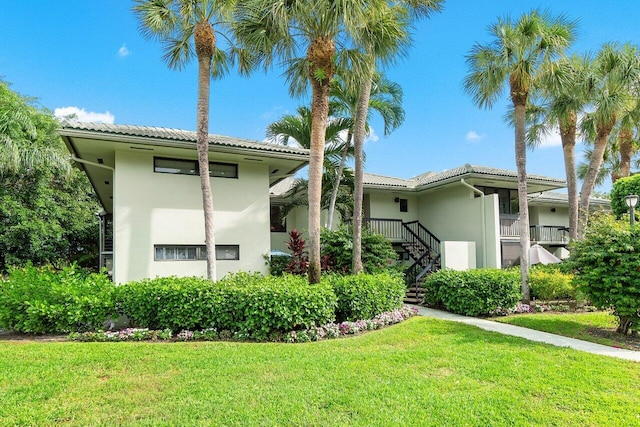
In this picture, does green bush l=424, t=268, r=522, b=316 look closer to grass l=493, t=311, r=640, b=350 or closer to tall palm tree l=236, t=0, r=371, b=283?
grass l=493, t=311, r=640, b=350

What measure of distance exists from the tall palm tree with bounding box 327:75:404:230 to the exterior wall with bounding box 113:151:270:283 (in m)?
Answer: 3.53

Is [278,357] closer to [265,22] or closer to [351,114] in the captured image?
[265,22]

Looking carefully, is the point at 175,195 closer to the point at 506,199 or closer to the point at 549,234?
the point at 506,199

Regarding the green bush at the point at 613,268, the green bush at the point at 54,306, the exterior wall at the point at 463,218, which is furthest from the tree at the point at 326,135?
the green bush at the point at 54,306

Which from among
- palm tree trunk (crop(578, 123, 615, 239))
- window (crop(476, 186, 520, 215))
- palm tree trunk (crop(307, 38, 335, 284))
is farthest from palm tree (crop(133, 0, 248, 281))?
palm tree trunk (crop(578, 123, 615, 239))

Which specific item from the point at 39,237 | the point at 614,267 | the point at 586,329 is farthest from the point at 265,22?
the point at 39,237

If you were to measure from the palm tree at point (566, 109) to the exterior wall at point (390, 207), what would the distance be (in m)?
6.52

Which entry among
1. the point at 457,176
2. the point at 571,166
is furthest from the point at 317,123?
the point at 571,166

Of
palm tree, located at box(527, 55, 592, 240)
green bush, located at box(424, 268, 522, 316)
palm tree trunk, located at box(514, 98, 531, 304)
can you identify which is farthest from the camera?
palm tree trunk, located at box(514, 98, 531, 304)

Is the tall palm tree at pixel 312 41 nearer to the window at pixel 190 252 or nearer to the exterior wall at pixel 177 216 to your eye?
the exterior wall at pixel 177 216

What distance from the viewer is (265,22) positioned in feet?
31.3

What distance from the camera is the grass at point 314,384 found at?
444 cm

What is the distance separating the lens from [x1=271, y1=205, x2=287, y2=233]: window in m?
19.3

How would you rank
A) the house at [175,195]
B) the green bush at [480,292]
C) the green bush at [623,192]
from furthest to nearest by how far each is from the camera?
1. the green bush at [623,192]
2. the green bush at [480,292]
3. the house at [175,195]
